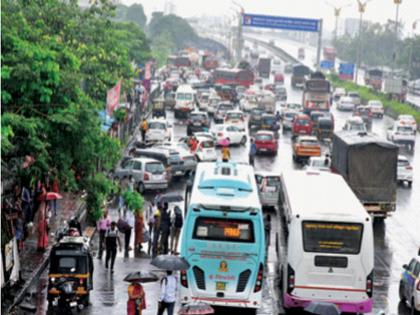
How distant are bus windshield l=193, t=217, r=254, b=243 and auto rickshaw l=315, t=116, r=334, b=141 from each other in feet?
149

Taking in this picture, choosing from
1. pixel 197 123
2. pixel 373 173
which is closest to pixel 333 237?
pixel 373 173

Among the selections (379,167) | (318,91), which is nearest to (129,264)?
(379,167)

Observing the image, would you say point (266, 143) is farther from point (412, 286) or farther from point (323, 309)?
point (323, 309)

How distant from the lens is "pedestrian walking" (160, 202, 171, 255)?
30.0m

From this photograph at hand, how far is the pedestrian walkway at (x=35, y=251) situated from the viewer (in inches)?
988

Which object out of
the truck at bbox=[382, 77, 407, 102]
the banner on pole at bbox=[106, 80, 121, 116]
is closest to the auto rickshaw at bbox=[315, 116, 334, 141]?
the banner on pole at bbox=[106, 80, 121, 116]

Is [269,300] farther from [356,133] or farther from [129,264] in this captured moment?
[356,133]

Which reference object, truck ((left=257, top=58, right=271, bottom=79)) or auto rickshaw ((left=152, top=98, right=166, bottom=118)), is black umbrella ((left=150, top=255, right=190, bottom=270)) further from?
truck ((left=257, top=58, right=271, bottom=79))

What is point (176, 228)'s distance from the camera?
3061cm

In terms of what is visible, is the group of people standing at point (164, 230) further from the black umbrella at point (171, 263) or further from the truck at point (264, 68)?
the truck at point (264, 68)

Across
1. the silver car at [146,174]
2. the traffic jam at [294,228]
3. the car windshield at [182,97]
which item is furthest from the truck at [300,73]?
the silver car at [146,174]

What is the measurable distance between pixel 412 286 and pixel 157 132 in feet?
118

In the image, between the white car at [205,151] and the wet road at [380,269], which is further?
the white car at [205,151]

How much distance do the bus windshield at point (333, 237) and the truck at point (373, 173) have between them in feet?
47.1
